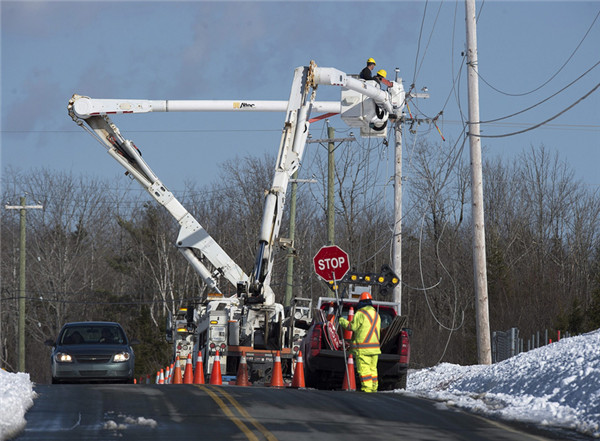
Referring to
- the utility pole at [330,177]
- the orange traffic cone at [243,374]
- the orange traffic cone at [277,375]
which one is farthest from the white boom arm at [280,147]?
the utility pole at [330,177]

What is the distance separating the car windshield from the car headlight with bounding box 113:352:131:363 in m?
0.76

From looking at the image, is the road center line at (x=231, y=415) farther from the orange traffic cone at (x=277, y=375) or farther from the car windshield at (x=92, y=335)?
the car windshield at (x=92, y=335)

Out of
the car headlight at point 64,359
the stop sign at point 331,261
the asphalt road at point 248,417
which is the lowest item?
the asphalt road at point 248,417

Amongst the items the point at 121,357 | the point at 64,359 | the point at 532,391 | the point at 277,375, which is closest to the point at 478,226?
the point at 277,375

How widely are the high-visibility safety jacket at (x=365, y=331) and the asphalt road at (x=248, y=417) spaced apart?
1899 millimetres

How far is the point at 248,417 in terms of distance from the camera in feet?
40.1

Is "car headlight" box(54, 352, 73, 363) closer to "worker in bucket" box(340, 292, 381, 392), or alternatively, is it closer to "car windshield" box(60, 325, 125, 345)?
"car windshield" box(60, 325, 125, 345)

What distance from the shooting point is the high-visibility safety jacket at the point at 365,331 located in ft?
57.3

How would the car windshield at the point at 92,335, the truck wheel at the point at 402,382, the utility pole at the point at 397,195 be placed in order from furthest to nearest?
the utility pole at the point at 397,195
the car windshield at the point at 92,335
the truck wheel at the point at 402,382

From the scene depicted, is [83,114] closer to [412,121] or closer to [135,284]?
[412,121]

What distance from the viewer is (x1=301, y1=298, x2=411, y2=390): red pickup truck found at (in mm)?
18938

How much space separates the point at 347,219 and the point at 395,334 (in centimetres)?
3569

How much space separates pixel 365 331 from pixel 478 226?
5.18 m

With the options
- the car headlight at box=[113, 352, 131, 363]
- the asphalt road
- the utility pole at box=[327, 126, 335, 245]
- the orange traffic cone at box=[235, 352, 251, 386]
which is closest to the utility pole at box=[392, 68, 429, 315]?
the utility pole at box=[327, 126, 335, 245]
